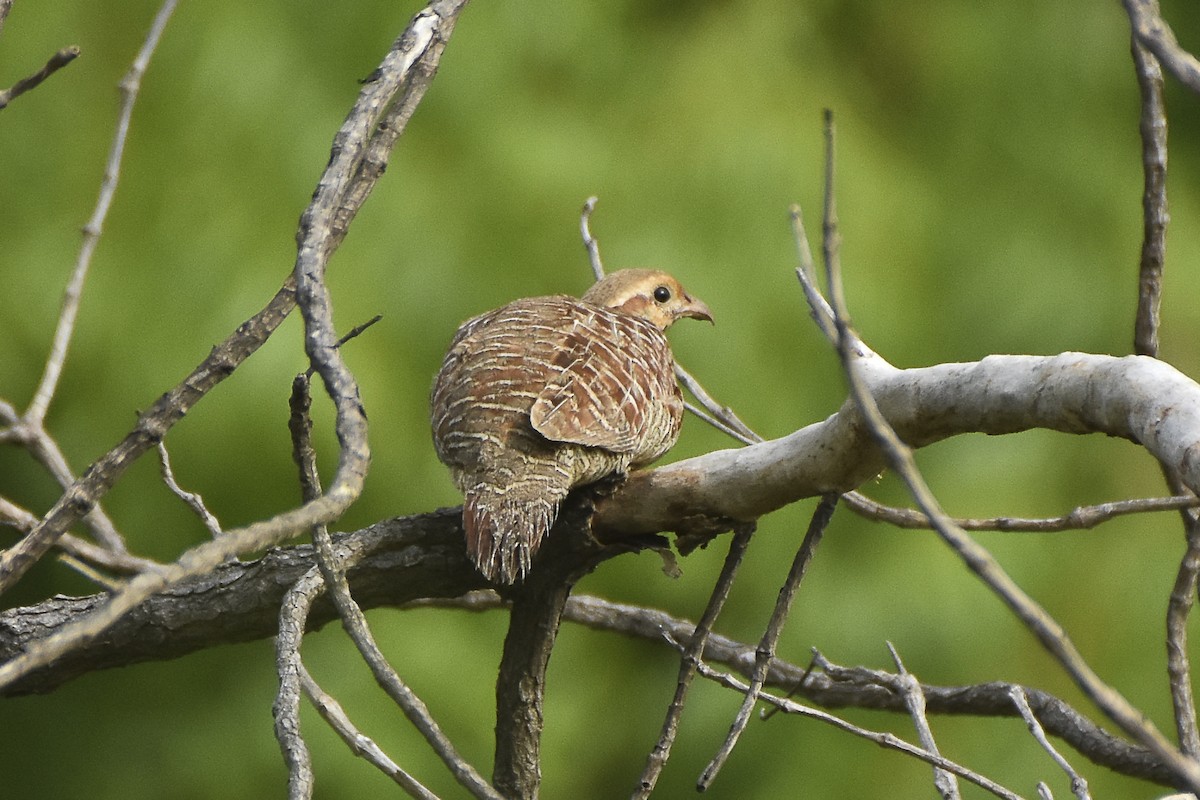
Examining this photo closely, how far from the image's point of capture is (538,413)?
3.06 m

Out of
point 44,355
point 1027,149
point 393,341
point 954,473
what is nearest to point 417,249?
point 393,341

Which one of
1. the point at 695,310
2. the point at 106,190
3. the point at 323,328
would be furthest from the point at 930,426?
the point at 695,310

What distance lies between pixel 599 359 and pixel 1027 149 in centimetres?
255

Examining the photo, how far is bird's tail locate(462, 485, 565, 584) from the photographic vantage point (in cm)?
278

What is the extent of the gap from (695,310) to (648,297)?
0.59 feet

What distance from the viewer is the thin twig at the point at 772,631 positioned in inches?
98.7

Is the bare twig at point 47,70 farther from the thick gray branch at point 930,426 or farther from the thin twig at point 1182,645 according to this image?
the thin twig at point 1182,645

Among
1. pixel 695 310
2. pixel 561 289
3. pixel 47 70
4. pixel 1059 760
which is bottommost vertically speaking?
pixel 1059 760

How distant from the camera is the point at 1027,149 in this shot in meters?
5.09

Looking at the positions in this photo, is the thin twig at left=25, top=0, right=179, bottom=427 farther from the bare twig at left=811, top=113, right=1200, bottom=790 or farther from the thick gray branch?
the bare twig at left=811, top=113, right=1200, bottom=790

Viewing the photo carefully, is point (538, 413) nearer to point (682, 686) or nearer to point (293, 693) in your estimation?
point (682, 686)

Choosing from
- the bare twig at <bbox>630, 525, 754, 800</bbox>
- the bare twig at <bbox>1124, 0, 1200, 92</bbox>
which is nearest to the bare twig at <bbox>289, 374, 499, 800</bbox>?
the bare twig at <bbox>630, 525, 754, 800</bbox>

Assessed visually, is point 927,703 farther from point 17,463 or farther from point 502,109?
point 17,463

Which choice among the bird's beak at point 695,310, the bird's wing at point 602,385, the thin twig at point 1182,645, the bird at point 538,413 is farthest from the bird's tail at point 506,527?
the bird's beak at point 695,310
